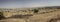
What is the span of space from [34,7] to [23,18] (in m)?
0.41

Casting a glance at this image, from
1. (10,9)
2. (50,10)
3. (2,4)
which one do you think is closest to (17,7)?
(10,9)


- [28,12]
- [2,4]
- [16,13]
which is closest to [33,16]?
[28,12]

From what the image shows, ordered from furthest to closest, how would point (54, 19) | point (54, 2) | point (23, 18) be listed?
point (54, 2) → point (23, 18) → point (54, 19)

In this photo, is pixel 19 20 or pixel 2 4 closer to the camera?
pixel 19 20

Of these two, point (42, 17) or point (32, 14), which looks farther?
point (32, 14)

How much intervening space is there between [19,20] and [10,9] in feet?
1.49

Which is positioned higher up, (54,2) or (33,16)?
(54,2)

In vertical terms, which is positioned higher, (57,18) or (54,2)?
(54,2)

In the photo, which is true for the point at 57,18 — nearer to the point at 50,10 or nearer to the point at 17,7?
the point at 50,10

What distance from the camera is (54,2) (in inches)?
111

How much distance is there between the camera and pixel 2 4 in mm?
2947

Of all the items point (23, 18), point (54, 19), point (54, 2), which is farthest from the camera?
point (54, 2)

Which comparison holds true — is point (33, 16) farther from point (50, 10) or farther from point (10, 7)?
point (10, 7)

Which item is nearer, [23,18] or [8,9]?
[23,18]
